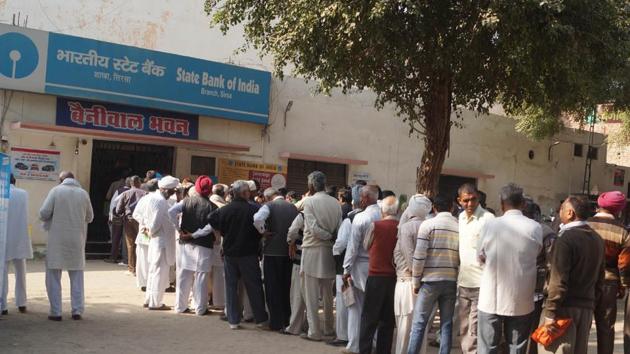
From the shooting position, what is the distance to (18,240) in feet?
26.3

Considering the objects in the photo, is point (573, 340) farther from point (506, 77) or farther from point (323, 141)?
point (323, 141)

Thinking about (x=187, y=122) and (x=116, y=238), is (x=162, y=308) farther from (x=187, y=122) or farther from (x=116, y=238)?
(x=187, y=122)

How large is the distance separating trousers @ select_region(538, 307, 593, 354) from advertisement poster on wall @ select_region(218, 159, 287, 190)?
10.6 m

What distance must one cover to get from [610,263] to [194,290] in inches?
198

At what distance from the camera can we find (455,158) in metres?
18.9

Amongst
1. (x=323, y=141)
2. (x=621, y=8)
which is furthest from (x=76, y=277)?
(x=323, y=141)

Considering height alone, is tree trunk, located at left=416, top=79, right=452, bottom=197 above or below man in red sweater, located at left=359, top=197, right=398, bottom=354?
above

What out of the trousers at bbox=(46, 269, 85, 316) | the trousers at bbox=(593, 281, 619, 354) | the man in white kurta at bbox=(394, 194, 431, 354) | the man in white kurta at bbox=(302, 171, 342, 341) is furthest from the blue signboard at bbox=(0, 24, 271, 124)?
the trousers at bbox=(593, 281, 619, 354)

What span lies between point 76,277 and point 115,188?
6.03 meters

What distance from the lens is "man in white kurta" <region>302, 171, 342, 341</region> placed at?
25.3 ft

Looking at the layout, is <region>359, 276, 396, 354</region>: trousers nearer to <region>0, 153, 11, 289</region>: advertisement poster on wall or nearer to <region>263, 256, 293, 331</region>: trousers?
<region>263, 256, 293, 331</region>: trousers

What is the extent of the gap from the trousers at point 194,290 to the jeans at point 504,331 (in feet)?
13.7

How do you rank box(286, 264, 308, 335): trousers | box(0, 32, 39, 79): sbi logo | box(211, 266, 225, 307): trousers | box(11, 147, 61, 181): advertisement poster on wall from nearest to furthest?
1. box(286, 264, 308, 335): trousers
2. box(211, 266, 225, 307): trousers
3. box(0, 32, 39, 79): sbi logo
4. box(11, 147, 61, 181): advertisement poster on wall

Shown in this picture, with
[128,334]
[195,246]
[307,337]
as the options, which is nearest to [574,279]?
[307,337]
